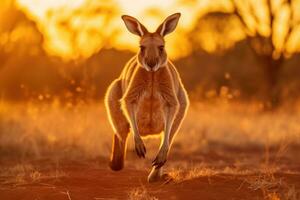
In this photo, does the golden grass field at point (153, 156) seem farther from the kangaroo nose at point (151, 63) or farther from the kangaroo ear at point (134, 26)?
the kangaroo ear at point (134, 26)

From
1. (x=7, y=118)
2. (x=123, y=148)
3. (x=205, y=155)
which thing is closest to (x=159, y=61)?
(x=123, y=148)

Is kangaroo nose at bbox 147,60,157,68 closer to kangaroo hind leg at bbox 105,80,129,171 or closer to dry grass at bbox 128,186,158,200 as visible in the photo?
kangaroo hind leg at bbox 105,80,129,171

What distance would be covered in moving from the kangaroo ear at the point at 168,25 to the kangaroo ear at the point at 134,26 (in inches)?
5.5

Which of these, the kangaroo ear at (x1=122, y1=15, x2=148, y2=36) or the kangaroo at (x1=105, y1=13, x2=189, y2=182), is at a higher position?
the kangaroo ear at (x1=122, y1=15, x2=148, y2=36)

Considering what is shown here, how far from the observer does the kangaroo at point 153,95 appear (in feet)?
20.2

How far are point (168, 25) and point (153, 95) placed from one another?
0.70m

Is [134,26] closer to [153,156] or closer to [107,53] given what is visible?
[153,156]

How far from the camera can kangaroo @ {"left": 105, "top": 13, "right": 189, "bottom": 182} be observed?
20.2 ft

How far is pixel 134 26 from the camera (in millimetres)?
6551

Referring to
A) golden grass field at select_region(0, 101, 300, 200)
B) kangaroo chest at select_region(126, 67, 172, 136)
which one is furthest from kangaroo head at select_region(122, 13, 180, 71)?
golden grass field at select_region(0, 101, 300, 200)

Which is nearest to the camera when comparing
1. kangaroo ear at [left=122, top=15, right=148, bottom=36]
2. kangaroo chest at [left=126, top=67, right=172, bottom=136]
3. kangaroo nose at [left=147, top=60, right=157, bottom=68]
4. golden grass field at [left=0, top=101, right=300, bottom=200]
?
golden grass field at [left=0, top=101, right=300, bottom=200]

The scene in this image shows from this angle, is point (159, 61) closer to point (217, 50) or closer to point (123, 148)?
point (123, 148)

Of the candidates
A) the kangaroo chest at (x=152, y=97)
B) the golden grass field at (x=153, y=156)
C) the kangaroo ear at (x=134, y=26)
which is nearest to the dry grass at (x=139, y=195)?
the golden grass field at (x=153, y=156)

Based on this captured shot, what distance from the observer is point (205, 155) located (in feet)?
33.4
